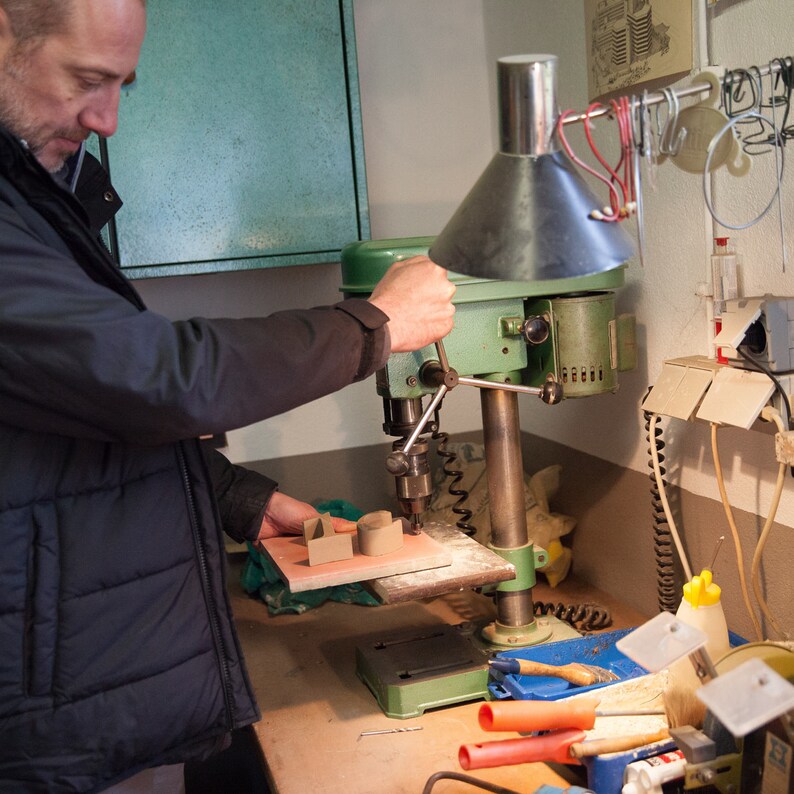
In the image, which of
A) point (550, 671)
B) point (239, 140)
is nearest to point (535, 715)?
point (550, 671)

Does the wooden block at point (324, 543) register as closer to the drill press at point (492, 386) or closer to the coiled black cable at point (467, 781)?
the drill press at point (492, 386)

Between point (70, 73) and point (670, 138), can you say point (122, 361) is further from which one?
point (670, 138)

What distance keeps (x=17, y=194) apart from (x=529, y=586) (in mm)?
986

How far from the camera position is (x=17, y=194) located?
3.53 ft

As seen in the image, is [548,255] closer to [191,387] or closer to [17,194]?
[191,387]

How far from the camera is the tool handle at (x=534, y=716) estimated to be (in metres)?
1.10

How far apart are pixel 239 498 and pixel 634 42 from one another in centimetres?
98

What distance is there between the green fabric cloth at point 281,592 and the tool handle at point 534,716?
2.39 feet

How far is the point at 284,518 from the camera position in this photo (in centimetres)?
158

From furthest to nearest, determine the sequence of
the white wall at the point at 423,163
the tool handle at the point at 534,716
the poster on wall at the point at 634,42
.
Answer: the white wall at the point at 423,163, the poster on wall at the point at 634,42, the tool handle at the point at 534,716

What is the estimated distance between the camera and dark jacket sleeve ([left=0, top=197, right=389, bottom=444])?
98 centimetres

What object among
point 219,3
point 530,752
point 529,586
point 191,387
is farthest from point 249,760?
point 219,3

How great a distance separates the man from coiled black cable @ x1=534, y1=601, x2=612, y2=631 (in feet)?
2.28

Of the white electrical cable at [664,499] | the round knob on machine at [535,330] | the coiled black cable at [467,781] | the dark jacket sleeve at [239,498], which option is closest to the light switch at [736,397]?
the white electrical cable at [664,499]
